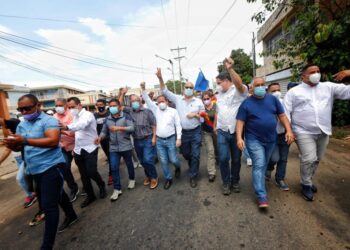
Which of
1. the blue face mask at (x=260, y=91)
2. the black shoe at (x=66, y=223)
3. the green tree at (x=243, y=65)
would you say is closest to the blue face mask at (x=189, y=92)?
the blue face mask at (x=260, y=91)

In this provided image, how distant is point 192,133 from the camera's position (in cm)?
375

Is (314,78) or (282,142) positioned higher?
(314,78)

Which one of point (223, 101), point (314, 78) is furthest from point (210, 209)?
point (314, 78)

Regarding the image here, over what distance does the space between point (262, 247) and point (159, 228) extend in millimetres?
1254

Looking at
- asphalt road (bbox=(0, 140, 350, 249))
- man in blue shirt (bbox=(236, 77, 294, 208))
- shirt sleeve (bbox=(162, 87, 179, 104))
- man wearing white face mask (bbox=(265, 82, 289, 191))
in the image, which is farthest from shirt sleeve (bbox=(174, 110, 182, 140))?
man wearing white face mask (bbox=(265, 82, 289, 191))

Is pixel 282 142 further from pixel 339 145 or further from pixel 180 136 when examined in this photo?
pixel 339 145

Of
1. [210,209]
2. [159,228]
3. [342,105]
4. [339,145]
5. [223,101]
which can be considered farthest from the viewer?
[342,105]

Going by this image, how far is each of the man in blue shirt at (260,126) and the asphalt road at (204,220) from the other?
0.41 meters

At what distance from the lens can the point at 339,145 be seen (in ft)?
18.1

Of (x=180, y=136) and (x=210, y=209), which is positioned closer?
(x=210, y=209)

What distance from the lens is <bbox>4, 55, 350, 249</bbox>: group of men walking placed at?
229 centimetres

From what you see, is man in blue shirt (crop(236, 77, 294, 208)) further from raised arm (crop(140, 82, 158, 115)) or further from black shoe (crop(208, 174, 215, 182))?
raised arm (crop(140, 82, 158, 115))

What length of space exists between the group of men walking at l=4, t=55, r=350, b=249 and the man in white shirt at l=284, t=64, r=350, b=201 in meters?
0.01

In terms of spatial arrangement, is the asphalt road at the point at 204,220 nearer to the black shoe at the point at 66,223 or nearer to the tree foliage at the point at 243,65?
the black shoe at the point at 66,223
